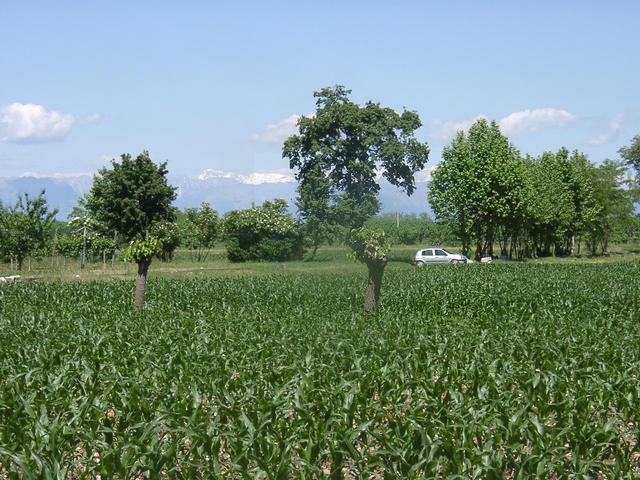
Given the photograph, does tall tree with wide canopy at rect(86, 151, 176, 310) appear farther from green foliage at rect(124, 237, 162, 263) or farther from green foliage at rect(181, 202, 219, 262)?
green foliage at rect(124, 237, 162, 263)

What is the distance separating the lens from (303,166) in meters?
50.4

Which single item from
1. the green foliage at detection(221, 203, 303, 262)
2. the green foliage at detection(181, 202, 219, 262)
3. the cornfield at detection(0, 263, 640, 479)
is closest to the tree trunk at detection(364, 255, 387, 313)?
the cornfield at detection(0, 263, 640, 479)

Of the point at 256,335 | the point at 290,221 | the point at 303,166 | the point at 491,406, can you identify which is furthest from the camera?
the point at 303,166

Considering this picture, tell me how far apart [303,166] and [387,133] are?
26.3 feet

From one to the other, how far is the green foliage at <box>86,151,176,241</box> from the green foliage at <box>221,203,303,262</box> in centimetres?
832

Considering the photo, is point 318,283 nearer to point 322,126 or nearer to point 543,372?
point 543,372

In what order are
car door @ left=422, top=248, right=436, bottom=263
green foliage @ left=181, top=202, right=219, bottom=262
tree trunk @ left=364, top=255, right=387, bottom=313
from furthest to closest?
green foliage @ left=181, top=202, right=219, bottom=262
car door @ left=422, top=248, right=436, bottom=263
tree trunk @ left=364, top=255, right=387, bottom=313

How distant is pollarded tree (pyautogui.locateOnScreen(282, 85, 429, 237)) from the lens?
48156mm

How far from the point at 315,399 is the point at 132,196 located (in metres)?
47.6

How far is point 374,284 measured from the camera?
15250 millimetres

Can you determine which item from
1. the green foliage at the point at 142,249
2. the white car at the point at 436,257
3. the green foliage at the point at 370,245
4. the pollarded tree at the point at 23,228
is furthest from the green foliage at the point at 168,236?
the green foliage at the point at 370,245

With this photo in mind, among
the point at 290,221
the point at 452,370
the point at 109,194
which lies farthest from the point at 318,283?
the point at 109,194

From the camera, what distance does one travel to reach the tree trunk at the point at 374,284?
15.1 metres

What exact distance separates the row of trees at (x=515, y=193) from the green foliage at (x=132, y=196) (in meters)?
24.5
